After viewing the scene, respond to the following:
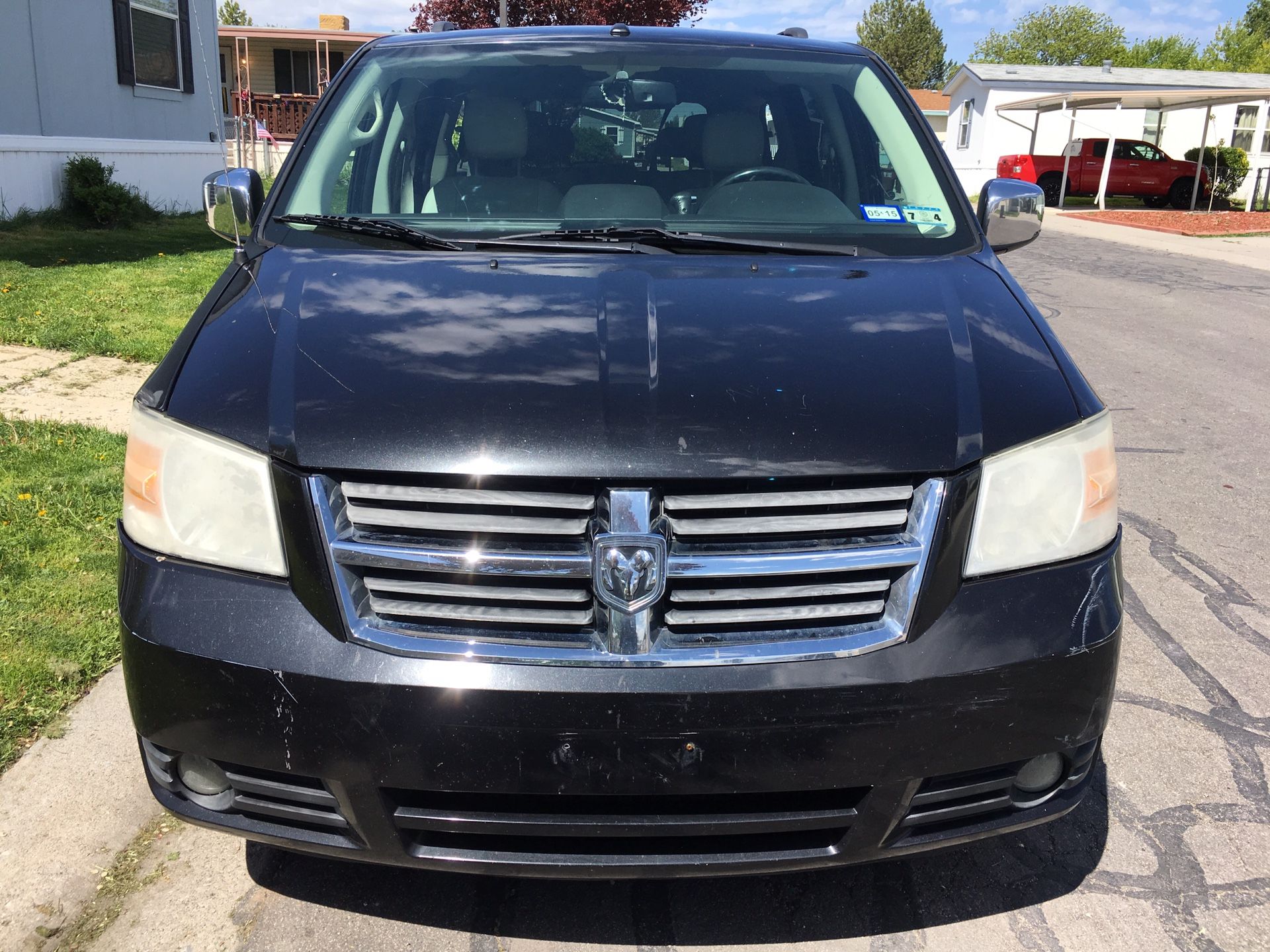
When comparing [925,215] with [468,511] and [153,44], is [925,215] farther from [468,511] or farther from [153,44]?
[153,44]

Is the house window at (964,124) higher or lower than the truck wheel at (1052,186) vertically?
higher

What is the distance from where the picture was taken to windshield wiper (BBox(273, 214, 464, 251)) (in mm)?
2828

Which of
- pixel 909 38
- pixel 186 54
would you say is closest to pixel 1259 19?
pixel 909 38

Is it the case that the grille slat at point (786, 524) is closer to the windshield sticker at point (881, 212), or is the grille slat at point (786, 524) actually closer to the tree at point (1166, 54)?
the windshield sticker at point (881, 212)

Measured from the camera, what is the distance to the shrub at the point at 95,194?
1198 centimetres

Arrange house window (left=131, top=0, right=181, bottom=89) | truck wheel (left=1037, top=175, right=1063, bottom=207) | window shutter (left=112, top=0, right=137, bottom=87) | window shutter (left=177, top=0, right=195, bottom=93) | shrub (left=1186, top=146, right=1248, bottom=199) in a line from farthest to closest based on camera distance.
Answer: shrub (left=1186, top=146, right=1248, bottom=199) < truck wheel (left=1037, top=175, right=1063, bottom=207) < window shutter (left=177, top=0, right=195, bottom=93) < house window (left=131, top=0, right=181, bottom=89) < window shutter (left=112, top=0, right=137, bottom=87)

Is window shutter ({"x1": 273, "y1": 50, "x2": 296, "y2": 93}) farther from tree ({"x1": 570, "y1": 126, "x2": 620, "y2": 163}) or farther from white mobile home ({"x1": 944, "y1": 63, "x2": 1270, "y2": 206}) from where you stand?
tree ({"x1": 570, "y1": 126, "x2": 620, "y2": 163})

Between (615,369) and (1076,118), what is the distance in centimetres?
3869

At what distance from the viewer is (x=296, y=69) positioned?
122 feet

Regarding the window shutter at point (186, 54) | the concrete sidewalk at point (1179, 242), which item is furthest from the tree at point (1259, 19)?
the window shutter at point (186, 54)

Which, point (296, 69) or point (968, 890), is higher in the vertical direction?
point (296, 69)

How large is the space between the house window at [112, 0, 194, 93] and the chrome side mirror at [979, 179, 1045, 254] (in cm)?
1274

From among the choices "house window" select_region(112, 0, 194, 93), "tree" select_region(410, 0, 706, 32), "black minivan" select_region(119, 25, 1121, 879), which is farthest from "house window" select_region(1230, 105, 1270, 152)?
"black minivan" select_region(119, 25, 1121, 879)

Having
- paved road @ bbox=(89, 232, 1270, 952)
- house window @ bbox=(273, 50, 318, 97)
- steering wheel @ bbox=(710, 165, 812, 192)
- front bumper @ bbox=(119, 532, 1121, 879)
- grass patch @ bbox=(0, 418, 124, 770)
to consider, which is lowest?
paved road @ bbox=(89, 232, 1270, 952)
